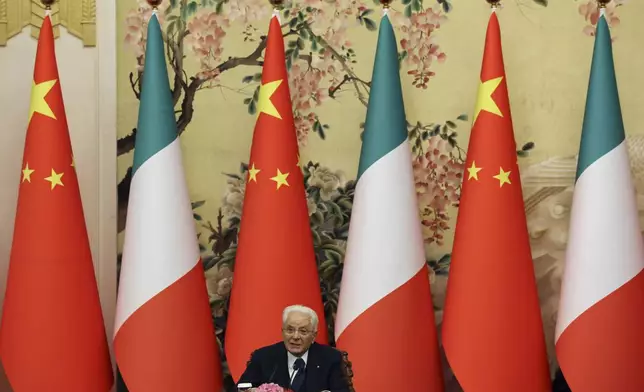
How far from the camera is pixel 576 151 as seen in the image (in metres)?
4.26

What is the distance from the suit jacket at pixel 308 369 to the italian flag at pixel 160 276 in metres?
0.78

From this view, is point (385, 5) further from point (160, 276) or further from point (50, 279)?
point (50, 279)

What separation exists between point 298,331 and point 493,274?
1.05 meters

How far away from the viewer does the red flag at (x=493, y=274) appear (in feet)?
12.5

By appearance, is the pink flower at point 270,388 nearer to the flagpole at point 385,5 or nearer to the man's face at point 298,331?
the man's face at point 298,331

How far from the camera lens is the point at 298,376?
3.08 m

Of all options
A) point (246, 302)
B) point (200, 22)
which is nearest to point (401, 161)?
point (246, 302)

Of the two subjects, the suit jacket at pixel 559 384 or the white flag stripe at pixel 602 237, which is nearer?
the white flag stripe at pixel 602 237

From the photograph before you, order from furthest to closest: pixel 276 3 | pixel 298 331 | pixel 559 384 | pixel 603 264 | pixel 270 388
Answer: pixel 559 384, pixel 276 3, pixel 603 264, pixel 298 331, pixel 270 388

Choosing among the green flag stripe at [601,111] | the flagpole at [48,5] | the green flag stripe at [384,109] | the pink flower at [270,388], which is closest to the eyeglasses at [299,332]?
the pink flower at [270,388]

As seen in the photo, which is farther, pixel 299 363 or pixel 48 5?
pixel 48 5

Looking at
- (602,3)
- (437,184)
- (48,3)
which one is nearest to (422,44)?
(437,184)

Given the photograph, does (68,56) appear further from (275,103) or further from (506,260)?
(506,260)

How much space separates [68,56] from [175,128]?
67cm
